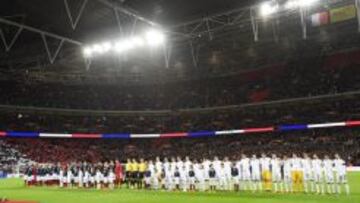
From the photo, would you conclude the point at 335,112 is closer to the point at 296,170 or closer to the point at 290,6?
the point at 290,6

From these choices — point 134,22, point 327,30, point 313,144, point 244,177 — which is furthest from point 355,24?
point 244,177

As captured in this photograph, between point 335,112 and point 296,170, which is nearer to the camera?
point 296,170

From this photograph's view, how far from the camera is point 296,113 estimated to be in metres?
52.5

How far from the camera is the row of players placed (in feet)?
70.8

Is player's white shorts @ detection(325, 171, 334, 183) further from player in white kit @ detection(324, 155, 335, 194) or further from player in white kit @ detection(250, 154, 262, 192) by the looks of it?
player in white kit @ detection(250, 154, 262, 192)

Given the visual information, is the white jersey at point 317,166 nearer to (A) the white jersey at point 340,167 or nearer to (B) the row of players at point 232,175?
(B) the row of players at point 232,175

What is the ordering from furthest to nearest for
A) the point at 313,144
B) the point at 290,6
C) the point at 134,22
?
the point at 313,144 < the point at 290,6 < the point at 134,22

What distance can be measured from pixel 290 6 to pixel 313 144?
1566 centimetres

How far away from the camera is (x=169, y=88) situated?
6388 centimetres

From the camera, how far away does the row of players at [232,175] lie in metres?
21.6

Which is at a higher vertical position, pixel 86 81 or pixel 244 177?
pixel 86 81

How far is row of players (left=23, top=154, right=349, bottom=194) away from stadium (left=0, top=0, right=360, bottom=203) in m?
0.18

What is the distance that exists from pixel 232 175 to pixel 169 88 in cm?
4022

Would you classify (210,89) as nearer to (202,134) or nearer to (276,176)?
(202,134)
